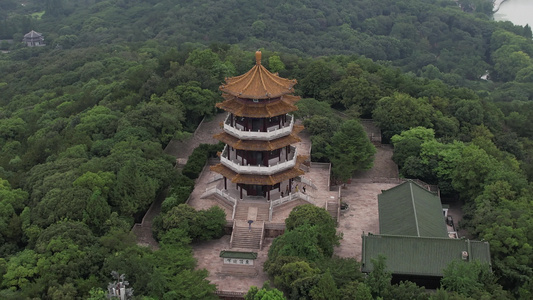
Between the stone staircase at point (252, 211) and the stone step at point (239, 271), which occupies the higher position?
the stone staircase at point (252, 211)

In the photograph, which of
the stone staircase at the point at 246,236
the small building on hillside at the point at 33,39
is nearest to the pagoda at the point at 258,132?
the stone staircase at the point at 246,236

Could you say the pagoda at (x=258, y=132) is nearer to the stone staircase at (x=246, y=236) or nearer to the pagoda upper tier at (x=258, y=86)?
the pagoda upper tier at (x=258, y=86)

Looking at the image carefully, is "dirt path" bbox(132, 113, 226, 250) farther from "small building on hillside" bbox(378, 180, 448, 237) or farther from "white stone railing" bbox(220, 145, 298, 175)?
"small building on hillside" bbox(378, 180, 448, 237)

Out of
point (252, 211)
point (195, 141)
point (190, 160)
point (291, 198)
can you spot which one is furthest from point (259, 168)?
point (195, 141)

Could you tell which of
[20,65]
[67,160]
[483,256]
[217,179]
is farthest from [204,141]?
[20,65]

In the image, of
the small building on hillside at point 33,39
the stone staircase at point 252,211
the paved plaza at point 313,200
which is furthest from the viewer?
the small building on hillside at point 33,39

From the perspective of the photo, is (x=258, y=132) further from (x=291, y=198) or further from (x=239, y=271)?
(x=239, y=271)
